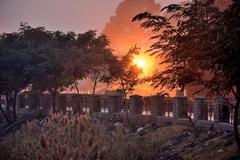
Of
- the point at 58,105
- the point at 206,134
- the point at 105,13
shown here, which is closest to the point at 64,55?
the point at 58,105

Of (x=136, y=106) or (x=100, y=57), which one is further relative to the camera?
(x=100, y=57)

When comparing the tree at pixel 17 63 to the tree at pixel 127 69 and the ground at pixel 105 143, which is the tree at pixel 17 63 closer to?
the tree at pixel 127 69

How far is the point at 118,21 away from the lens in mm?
93312

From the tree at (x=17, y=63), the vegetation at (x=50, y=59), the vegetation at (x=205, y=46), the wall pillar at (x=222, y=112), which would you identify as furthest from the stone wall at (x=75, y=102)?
the vegetation at (x=205, y=46)

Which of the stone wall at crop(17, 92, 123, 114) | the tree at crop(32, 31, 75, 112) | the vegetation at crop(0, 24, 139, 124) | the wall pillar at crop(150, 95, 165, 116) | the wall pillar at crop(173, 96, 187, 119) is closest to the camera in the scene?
the wall pillar at crop(173, 96, 187, 119)

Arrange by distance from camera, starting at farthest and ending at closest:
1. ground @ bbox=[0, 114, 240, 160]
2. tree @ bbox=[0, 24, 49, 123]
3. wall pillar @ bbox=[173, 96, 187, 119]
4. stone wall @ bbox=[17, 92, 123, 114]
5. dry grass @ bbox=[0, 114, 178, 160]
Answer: tree @ bbox=[0, 24, 49, 123] → stone wall @ bbox=[17, 92, 123, 114] → wall pillar @ bbox=[173, 96, 187, 119] → ground @ bbox=[0, 114, 240, 160] → dry grass @ bbox=[0, 114, 178, 160]

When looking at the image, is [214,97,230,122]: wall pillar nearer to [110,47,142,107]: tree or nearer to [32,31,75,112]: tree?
[110,47,142,107]: tree

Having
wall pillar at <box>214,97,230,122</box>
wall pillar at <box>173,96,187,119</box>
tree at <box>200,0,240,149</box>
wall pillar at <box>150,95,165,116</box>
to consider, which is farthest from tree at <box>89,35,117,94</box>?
tree at <box>200,0,240,149</box>

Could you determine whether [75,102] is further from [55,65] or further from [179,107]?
[179,107]

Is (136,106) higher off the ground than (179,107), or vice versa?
(136,106)

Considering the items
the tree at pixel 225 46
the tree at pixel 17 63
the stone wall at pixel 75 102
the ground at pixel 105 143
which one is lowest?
the ground at pixel 105 143

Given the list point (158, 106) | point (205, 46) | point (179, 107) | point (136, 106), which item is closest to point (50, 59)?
point (136, 106)

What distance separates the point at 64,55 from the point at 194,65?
59.1 ft

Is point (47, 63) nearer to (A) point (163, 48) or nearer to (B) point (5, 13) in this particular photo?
(A) point (163, 48)
